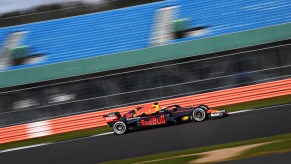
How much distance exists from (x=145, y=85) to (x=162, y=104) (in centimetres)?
103

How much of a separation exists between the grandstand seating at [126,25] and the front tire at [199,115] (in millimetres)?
7793

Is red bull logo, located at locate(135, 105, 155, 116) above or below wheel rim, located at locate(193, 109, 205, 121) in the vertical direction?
above

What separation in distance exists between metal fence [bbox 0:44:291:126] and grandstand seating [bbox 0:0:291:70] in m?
3.55

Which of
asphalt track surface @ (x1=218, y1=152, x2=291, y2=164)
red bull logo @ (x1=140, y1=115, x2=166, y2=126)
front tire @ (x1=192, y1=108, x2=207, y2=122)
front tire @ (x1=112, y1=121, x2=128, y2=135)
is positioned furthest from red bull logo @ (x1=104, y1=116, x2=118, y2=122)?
asphalt track surface @ (x1=218, y1=152, x2=291, y2=164)

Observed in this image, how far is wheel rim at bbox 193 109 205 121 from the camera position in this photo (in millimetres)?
13250

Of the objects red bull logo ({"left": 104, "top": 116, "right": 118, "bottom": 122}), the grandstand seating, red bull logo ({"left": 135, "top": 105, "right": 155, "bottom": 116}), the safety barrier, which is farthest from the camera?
the grandstand seating

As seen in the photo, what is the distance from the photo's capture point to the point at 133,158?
31.0ft

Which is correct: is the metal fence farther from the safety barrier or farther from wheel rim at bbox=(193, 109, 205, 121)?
wheel rim at bbox=(193, 109, 205, 121)

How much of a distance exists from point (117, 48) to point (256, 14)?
6.67 metres

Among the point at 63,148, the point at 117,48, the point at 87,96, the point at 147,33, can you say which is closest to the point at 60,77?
the point at 87,96

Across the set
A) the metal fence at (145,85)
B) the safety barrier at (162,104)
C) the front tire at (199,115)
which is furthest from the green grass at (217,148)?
the metal fence at (145,85)

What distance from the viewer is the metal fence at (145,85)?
56.1 feet

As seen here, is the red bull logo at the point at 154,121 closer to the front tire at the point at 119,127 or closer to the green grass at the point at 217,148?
the front tire at the point at 119,127

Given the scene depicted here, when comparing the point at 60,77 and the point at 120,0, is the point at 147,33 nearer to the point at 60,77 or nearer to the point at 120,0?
the point at 120,0
